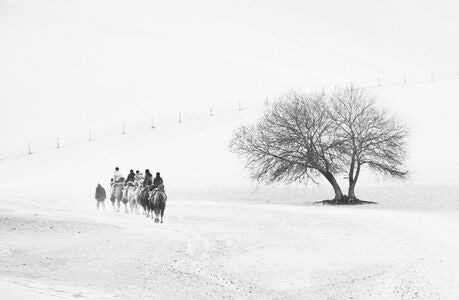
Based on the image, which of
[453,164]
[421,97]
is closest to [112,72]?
[421,97]

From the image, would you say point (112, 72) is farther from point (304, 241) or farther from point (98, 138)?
point (304, 241)

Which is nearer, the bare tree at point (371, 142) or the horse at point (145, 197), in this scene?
the horse at point (145, 197)

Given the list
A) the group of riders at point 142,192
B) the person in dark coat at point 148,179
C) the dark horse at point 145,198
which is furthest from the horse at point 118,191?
the person in dark coat at point 148,179

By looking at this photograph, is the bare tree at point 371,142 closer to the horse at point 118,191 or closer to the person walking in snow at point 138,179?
the horse at point 118,191

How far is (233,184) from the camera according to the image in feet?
201

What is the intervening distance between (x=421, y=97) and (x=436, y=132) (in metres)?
16.2

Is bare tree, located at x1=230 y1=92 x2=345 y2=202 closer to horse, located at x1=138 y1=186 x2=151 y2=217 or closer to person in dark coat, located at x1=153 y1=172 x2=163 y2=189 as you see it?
horse, located at x1=138 y1=186 x2=151 y2=217

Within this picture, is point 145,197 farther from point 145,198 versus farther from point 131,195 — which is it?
point 131,195

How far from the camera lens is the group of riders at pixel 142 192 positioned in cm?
3281

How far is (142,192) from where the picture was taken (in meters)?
36.2

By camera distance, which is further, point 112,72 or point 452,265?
point 112,72

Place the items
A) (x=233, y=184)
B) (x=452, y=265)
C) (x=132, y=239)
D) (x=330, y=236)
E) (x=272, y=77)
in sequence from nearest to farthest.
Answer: (x=452, y=265) → (x=132, y=239) → (x=330, y=236) → (x=233, y=184) → (x=272, y=77)

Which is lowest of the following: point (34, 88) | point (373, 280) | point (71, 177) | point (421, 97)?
point (373, 280)

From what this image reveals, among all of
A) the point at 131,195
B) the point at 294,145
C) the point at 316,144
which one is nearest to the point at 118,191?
the point at 131,195
